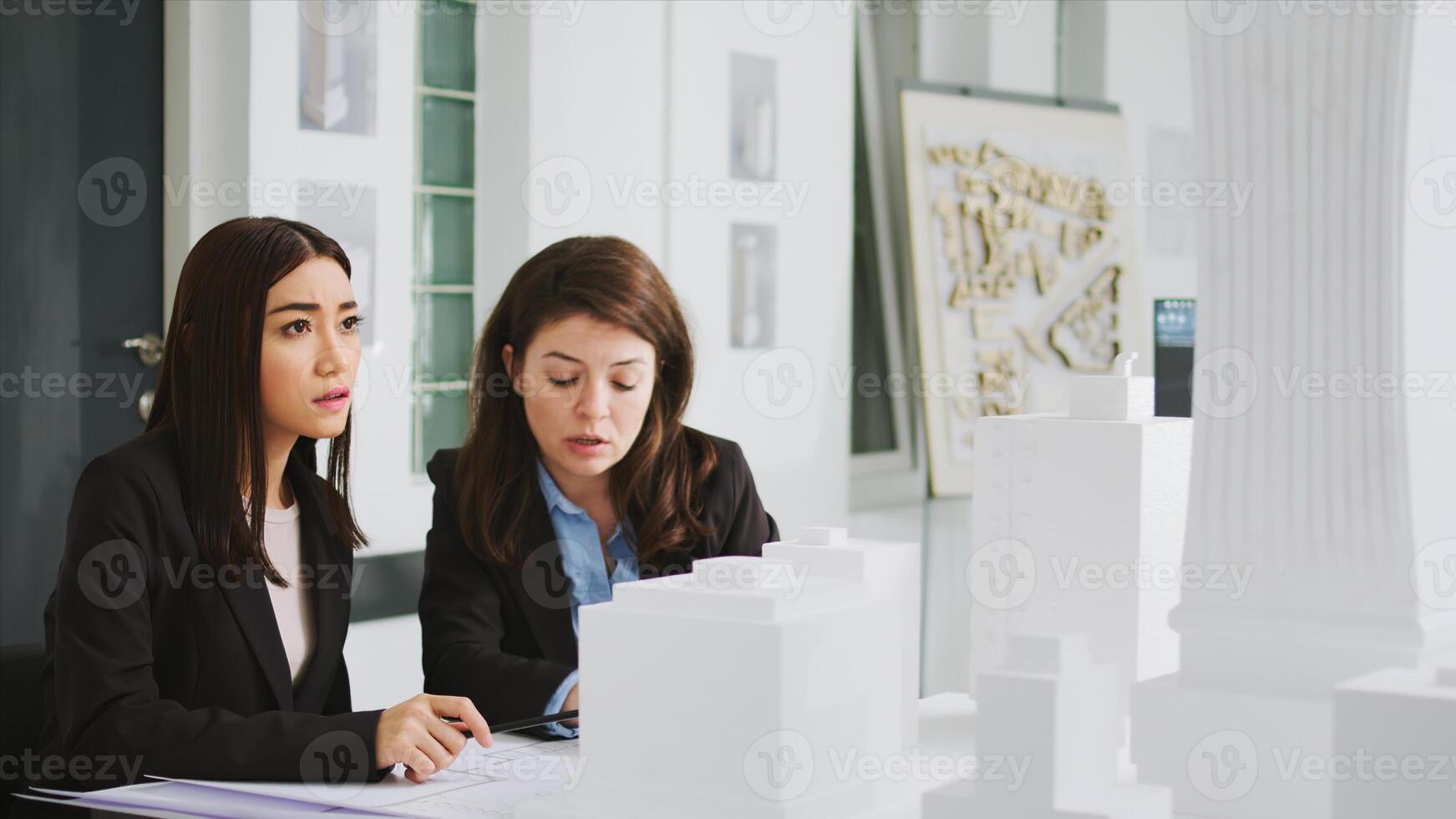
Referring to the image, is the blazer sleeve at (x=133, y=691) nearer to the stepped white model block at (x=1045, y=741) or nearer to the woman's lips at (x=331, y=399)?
the woman's lips at (x=331, y=399)

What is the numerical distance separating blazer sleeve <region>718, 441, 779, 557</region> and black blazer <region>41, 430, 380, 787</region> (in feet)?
1.76

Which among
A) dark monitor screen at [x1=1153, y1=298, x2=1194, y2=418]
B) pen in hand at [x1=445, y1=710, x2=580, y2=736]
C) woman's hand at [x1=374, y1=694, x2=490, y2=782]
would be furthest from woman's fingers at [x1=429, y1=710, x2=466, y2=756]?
dark monitor screen at [x1=1153, y1=298, x2=1194, y2=418]

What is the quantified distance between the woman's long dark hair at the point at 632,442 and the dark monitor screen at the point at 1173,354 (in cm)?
60

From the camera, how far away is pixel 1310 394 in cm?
107

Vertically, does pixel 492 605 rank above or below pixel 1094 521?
below

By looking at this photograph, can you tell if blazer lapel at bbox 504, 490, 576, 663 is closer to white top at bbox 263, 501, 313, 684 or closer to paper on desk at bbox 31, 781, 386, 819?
white top at bbox 263, 501, 313, 684

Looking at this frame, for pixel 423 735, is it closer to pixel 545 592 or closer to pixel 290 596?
pixel 290 596

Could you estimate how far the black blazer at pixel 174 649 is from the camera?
4.17 ft

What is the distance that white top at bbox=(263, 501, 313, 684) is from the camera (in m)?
1.65

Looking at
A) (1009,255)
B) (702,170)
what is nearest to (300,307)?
(702,170)

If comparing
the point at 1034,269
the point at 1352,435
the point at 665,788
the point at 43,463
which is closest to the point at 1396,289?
the point at 1352,435

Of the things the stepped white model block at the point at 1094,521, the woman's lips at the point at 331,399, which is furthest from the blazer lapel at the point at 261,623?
the stepped white model block at the point at 1094,521

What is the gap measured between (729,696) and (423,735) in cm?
36

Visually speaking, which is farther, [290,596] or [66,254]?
[66,254]
